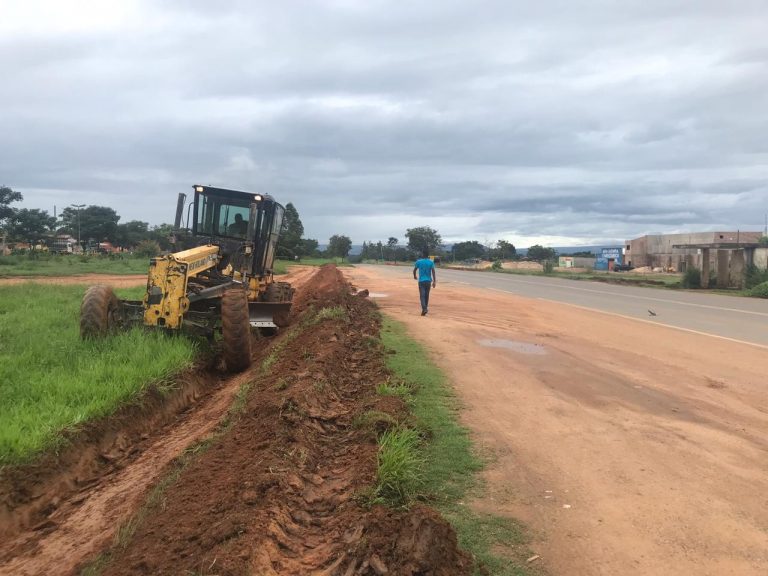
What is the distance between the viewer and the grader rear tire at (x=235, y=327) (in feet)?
29.1

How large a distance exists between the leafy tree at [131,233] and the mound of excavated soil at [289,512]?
8460 cm

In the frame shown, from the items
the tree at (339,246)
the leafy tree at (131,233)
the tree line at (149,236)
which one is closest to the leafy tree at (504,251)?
the tree line at (149,236)

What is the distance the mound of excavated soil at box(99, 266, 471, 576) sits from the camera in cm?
334

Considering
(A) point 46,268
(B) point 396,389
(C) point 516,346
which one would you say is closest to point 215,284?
(B) point 396,389

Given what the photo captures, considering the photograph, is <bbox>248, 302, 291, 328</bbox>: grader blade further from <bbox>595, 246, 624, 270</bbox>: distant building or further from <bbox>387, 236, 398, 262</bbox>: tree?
<bbox>387, 236, 398, 262</bbox>: tree

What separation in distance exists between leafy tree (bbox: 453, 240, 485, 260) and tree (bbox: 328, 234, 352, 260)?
24513 mm

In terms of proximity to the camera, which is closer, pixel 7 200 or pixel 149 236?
pixel 7 200

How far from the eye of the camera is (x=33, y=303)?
578 inches

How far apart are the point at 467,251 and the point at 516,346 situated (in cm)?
12747

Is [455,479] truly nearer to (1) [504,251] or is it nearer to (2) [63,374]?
(2) [63,374]

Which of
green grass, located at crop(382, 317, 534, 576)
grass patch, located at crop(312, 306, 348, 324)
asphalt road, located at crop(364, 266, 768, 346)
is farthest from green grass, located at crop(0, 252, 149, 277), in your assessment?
green grass, located at crop(382, 317, 534, 576)

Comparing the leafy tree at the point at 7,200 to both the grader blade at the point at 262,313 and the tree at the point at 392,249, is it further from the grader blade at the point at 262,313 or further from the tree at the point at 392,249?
the tree at the point at 392,249

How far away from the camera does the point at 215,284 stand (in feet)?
35.6

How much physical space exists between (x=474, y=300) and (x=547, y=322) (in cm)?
625
